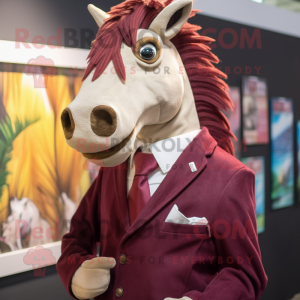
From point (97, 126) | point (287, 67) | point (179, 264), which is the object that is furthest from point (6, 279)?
point (287, 67)

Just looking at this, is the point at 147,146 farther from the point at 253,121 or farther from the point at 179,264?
the point at 253,121

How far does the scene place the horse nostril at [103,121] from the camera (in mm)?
687

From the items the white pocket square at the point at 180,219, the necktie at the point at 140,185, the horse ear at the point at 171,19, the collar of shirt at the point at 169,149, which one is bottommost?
the white pocket square at the point at 180,219

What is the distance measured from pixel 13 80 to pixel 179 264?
986 mm

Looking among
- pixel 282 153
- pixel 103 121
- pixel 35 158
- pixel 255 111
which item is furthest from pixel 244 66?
pixel 103 121

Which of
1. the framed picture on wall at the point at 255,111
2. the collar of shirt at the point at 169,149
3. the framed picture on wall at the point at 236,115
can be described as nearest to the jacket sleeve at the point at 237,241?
the collar of shirt at the point at 169,149

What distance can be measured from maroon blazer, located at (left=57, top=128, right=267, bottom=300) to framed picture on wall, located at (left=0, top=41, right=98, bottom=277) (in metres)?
0.68

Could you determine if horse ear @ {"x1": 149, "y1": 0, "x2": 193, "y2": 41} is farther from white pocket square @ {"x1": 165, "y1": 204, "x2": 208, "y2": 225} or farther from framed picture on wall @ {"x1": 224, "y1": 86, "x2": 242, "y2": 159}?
framed picture on wall @ {"x1": 224, "y1": 86, "x2": 242, "y2": 159}

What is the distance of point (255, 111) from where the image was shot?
2188 mm

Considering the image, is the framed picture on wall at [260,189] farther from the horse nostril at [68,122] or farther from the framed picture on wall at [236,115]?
the horse nostril at [68,122]

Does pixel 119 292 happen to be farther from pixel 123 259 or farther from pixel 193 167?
pixel 193 167

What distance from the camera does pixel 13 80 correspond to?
1316mm

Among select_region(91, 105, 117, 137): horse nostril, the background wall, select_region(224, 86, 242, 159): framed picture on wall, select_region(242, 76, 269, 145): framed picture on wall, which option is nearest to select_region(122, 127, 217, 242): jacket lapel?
select_region(91, 105, 117, 137): horse nostril

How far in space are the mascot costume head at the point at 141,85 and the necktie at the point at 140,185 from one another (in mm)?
65
